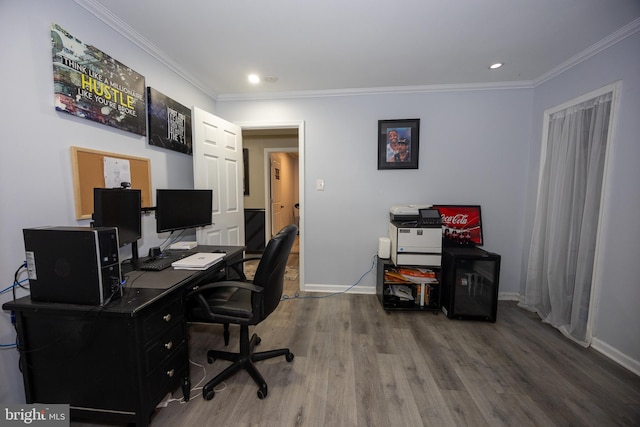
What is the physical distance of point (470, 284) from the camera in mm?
2379

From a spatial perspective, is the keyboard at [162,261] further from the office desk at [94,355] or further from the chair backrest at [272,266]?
the chair backrest at [272,266]

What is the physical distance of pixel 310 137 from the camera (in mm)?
2846

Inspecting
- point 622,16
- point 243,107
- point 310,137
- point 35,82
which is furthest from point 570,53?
point 35,82

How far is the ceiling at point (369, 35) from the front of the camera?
152 centimetres

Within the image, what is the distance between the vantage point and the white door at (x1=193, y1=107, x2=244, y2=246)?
2240mm

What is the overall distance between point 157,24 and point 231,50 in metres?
0.51

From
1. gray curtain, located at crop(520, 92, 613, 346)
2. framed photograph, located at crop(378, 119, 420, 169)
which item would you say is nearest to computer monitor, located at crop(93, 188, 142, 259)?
framed photograph, located at crop(378, 119, 420, 169)

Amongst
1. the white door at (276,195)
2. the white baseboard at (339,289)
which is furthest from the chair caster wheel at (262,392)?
the white door at (276,195)

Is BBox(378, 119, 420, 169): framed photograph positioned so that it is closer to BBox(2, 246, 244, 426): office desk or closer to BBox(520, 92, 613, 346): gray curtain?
BBox(520, 92, 613, 346): gray curtain

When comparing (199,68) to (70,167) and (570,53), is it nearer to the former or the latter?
(70,167)

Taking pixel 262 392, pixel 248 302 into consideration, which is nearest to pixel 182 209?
pixel 248 302

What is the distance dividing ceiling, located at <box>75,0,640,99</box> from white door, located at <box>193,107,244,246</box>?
0.54 metres

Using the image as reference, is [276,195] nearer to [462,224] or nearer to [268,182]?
[268,182]

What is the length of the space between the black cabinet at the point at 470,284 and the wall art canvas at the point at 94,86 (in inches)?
118
